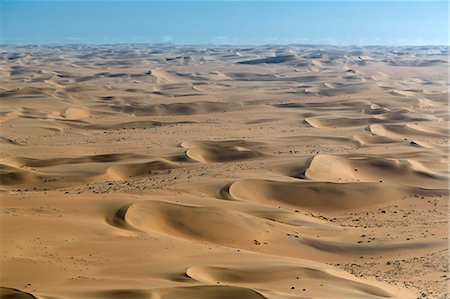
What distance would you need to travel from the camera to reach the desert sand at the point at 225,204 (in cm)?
604

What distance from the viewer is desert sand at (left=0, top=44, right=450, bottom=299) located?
19.8 feet

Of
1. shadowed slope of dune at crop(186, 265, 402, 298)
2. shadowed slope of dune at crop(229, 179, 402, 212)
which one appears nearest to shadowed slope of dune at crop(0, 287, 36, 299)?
shadowed slope of dune at crop(186, 265, 402, 298)

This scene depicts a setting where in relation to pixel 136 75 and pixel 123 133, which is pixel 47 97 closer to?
pixel 123 133

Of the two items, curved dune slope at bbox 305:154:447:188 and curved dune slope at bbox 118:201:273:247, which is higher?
curved dune slope at bbox 118:201:273:247

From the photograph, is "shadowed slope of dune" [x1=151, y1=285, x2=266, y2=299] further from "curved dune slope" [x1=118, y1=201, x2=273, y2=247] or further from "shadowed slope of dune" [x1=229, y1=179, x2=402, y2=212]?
"shadowed slope of dune" [x1=229, y1=179, x2=402, y2=212]

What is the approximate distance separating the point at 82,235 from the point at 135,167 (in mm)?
4782

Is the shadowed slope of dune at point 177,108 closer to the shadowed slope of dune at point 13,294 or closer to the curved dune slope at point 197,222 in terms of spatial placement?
the curved dune slope at point 197,222

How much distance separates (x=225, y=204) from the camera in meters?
9.36

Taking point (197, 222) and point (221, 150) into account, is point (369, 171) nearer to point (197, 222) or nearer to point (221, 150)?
point (221, 150)

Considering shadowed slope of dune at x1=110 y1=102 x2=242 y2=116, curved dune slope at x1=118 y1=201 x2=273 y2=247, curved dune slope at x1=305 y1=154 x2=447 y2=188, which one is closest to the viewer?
curved dune slope at x1=118 y1=201 x2=273 y2=247

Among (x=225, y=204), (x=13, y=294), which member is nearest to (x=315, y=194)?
(x=225, y=204)

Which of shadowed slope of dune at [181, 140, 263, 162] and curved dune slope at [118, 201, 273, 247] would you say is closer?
curved dune slope at [118, 201, 273, 247]

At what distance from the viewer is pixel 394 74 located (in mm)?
44062

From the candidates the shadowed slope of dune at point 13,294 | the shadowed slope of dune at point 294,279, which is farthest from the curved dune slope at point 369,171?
the shadowed slope of dune at point 13,294
